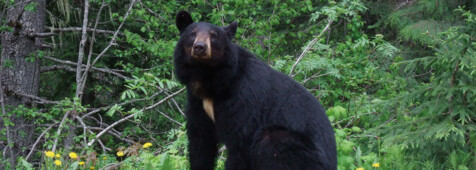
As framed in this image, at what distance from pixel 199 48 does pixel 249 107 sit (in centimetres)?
56

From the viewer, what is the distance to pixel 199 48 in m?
3.88

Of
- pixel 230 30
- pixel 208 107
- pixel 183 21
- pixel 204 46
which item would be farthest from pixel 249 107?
pixel 183 21

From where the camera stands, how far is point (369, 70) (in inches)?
257

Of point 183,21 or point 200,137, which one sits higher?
point 183,21

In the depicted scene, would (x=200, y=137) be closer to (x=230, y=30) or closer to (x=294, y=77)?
(x=230, y=30)

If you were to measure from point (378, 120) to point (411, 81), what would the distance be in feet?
2.33

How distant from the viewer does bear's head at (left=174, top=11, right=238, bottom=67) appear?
12.9 feet

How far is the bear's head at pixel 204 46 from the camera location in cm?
393

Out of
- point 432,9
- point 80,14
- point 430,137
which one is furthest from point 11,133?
point 432,9

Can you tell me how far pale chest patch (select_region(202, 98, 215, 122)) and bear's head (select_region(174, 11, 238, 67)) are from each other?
275 mm

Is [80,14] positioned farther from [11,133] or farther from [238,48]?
[238,48]

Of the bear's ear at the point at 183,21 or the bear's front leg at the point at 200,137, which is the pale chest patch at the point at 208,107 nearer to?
the bear's front leg at the point at 200,137

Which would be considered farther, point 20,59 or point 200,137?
point 20,59

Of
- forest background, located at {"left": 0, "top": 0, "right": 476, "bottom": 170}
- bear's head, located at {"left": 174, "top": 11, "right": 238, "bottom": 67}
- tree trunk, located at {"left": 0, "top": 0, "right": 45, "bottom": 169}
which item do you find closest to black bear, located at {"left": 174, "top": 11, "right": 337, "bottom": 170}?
bear's head, located at {"left": 174, "top": 11, "right": 238, "bottom": 67}
